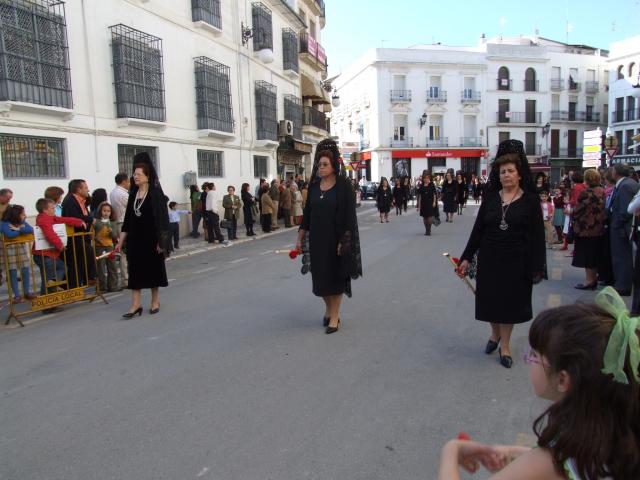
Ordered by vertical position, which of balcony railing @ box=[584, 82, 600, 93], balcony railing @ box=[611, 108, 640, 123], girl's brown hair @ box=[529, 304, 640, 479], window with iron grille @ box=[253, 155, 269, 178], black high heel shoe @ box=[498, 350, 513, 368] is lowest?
black high heel shoe @ box=[498, 350, 513, 368]

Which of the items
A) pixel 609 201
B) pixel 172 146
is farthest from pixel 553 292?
pixel 172 146

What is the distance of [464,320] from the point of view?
237 inches

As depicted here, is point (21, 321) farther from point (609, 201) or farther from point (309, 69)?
point (309, 69)

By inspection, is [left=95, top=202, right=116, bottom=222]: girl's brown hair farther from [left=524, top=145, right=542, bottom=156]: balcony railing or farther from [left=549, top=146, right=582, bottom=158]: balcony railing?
[left=549, top=146, right=582, bottom=158]: balcony railing

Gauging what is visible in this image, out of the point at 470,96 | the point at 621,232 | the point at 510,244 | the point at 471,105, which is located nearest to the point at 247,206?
the point at 621,232

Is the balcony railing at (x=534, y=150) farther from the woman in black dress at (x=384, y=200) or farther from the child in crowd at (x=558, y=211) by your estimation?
the child in crowd at (x=558, y=211)

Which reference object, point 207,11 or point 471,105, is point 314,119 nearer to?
point 207,11

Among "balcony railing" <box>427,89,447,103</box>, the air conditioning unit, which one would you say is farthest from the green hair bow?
"balcony railing" <box>427,89,447,103</box>

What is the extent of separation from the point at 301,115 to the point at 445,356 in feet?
78.1

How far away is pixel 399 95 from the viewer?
161 feet

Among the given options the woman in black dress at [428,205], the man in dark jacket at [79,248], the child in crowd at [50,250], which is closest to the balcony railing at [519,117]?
the woman in black dress at [428,205]

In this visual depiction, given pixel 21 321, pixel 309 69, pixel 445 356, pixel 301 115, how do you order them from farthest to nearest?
pixel 309 69, pixel 301 115, pixel 21 321, pixel 445 356

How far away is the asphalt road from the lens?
3.10 metres

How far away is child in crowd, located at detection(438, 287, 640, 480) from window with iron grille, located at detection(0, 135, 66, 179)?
11.6 meters
